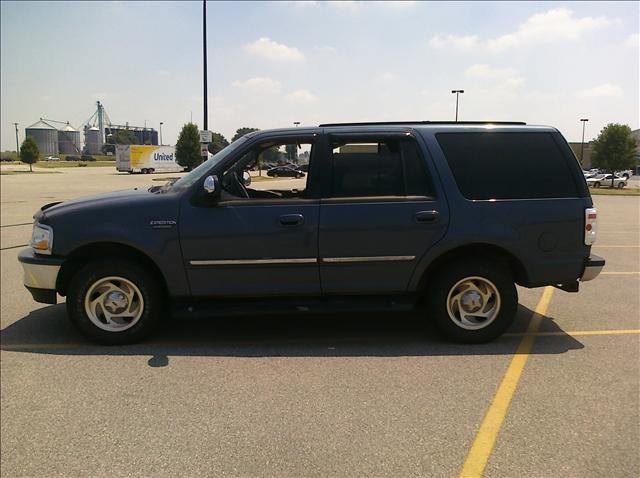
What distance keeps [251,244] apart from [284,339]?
999mm

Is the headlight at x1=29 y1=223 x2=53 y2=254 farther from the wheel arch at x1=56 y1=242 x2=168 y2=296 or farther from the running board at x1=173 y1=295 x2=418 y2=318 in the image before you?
the running board at x1=173 y1=295 x2=418 y2=318

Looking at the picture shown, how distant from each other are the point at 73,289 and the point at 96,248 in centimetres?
40

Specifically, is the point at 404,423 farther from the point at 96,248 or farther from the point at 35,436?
the point at 96,248

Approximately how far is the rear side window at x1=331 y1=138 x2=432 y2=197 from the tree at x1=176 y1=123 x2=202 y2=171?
53.9 meters

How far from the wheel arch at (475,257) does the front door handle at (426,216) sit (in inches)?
13.3

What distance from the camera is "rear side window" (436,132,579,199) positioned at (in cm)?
448

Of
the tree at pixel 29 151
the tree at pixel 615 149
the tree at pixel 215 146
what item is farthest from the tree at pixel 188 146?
the tree at pixel 615 149

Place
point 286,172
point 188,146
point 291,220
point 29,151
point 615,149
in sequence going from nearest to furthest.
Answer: point 291,220, point 286,172, point 615,149, point 188,146, point 29,151

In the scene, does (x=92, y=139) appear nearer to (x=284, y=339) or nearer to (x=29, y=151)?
(x=29, y=151)

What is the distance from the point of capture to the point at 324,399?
349cm

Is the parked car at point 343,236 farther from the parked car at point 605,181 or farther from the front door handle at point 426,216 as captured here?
the parked car at point 605,181

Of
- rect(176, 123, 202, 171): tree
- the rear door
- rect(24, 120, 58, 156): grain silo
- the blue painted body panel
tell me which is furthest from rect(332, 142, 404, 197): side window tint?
rect(24, 120, 58, 156): grain silo

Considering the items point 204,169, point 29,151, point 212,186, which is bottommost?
point 212,186

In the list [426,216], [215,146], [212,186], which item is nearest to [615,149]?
[215,146]
